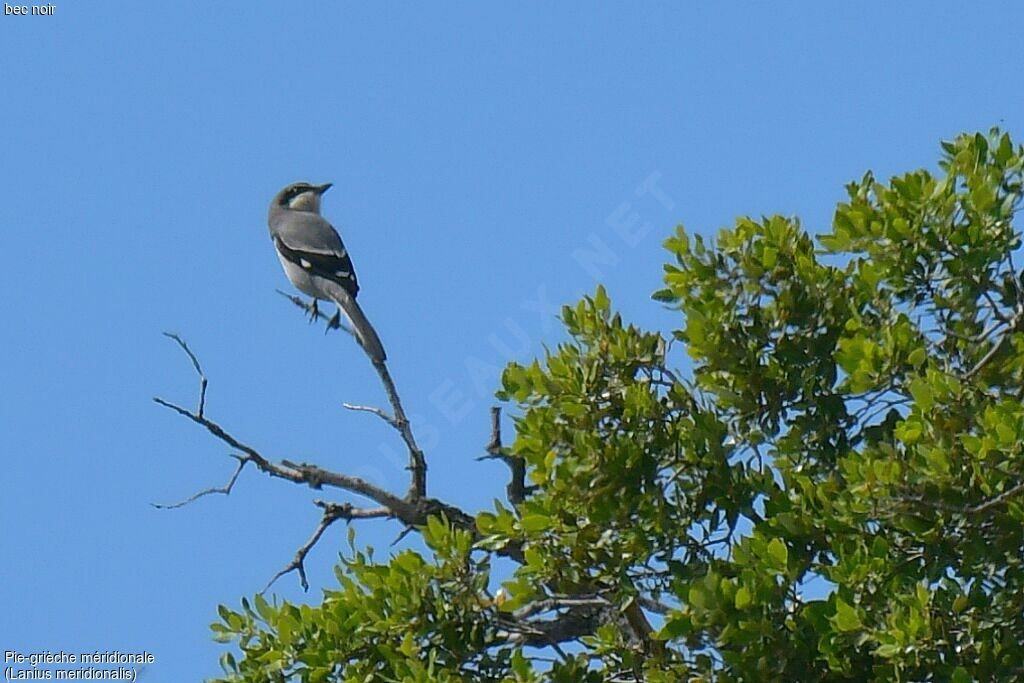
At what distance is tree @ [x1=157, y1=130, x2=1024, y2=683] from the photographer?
23.0 feet

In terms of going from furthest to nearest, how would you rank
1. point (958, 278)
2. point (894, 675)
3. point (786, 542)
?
1. point (958, 278)
2. point (786, 542)
3. point (894, 675)

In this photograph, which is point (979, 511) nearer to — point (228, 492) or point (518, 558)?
point (518, 558)

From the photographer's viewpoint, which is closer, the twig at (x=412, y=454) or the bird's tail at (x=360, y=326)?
the twig at (x=412, y=454)

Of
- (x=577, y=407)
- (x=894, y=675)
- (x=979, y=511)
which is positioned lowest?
(x=894, y=675)

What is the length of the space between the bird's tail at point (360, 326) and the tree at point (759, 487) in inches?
122

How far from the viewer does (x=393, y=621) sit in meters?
7.79

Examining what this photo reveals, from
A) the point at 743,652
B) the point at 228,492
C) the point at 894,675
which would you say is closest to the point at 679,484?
the point at 743,652

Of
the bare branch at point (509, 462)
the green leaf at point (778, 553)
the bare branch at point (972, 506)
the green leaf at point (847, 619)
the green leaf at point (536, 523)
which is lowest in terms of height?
the green leaf at point (847, 619)

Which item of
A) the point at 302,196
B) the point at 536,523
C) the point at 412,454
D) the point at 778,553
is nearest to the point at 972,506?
the point at 778,553

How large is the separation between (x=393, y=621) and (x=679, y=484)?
5.21 ft

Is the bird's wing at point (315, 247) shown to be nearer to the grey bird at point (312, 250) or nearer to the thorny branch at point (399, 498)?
the grey bird at point (312, 250)

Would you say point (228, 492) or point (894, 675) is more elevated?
point (228, 492)

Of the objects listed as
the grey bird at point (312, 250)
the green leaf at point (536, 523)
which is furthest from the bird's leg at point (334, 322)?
the green leaf at point (536, 523)

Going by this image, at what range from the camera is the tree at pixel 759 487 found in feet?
23.0
